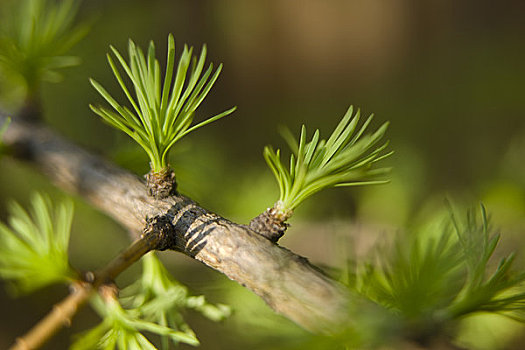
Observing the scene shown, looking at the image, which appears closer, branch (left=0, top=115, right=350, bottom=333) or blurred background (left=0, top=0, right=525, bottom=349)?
branch (left=0, top=115, right=350, bottom=333)

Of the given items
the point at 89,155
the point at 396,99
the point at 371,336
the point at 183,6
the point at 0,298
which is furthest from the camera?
the point at 183,6

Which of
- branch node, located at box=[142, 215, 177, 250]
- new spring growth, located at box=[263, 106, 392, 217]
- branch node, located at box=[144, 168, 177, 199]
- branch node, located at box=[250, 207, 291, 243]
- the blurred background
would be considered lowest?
branch node, located at box=[142, 215, 177, 250]

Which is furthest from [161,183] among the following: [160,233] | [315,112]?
[315,112]

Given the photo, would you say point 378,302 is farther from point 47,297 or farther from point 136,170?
point 47,297

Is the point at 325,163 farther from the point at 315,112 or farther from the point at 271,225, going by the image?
the point at 315,112

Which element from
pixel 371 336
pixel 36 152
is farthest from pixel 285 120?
pixel 371 336

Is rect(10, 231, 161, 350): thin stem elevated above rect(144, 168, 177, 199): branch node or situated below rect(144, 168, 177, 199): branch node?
below
